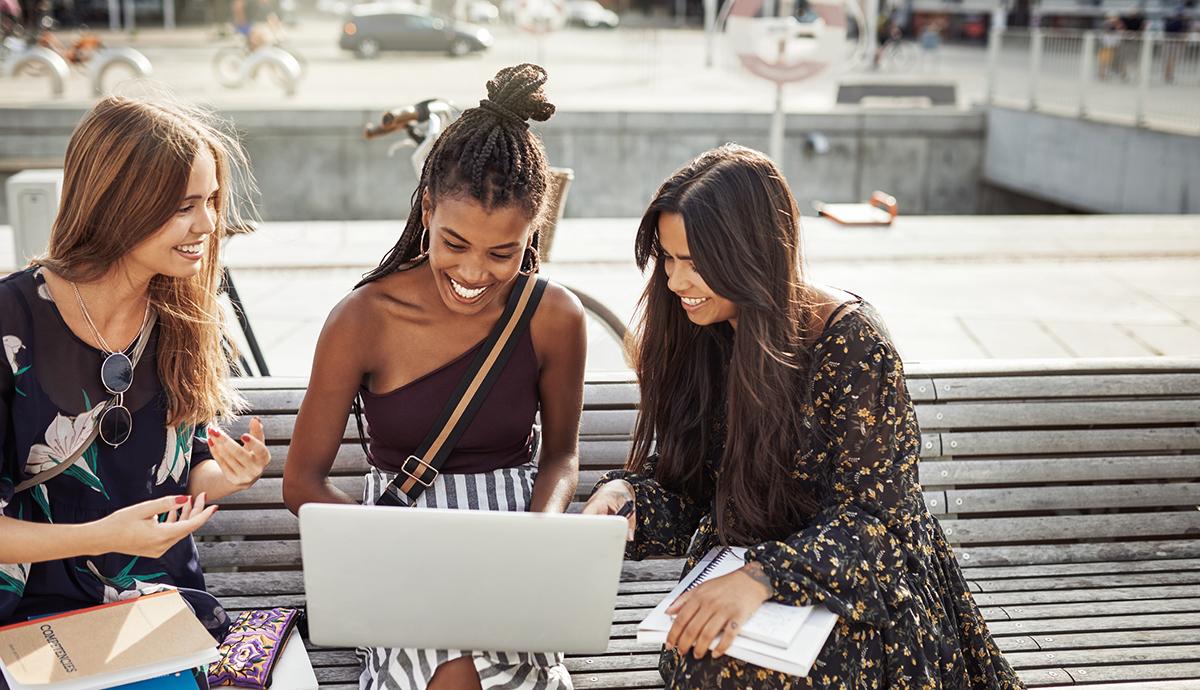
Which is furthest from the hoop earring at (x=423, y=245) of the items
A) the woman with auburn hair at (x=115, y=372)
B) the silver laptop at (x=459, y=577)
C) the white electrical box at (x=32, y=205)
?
the white electrical box at (x=32, y=205)

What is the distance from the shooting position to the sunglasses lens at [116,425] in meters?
2.25

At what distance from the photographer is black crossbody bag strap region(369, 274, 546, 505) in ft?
7.72

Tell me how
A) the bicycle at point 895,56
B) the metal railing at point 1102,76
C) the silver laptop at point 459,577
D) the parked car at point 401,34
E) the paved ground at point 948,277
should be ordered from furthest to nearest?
1. the parked car at point 401,34
2. the bicycle at point 895,56
3. the metal railing at point 1102,76
4. the paved ground at point 948,277
5. the silver laptop at point 459,577

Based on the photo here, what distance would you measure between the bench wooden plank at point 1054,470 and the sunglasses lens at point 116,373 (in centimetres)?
192

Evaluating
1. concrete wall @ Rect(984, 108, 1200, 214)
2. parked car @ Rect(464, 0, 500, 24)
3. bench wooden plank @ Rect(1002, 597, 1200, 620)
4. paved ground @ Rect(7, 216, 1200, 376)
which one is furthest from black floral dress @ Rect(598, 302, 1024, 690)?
parked car @ Rect(464, 0, 500, 24)

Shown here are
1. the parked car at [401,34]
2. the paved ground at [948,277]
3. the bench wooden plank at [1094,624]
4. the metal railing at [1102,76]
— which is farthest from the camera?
the parked car at [401,34]

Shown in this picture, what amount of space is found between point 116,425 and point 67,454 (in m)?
0.10

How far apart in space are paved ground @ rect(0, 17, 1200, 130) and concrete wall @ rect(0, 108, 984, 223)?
33 centimetres

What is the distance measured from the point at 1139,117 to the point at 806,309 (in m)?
13.1

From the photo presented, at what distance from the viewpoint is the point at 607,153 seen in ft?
47.4

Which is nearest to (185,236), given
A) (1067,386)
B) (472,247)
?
(472,247)

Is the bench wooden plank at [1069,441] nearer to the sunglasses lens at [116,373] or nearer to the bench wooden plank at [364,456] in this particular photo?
the bench wooden plank at [364,456]

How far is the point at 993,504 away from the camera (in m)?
3.09

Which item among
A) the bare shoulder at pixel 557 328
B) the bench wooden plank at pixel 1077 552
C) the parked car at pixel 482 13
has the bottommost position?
the bench wooden plank at pixel 1077 552
